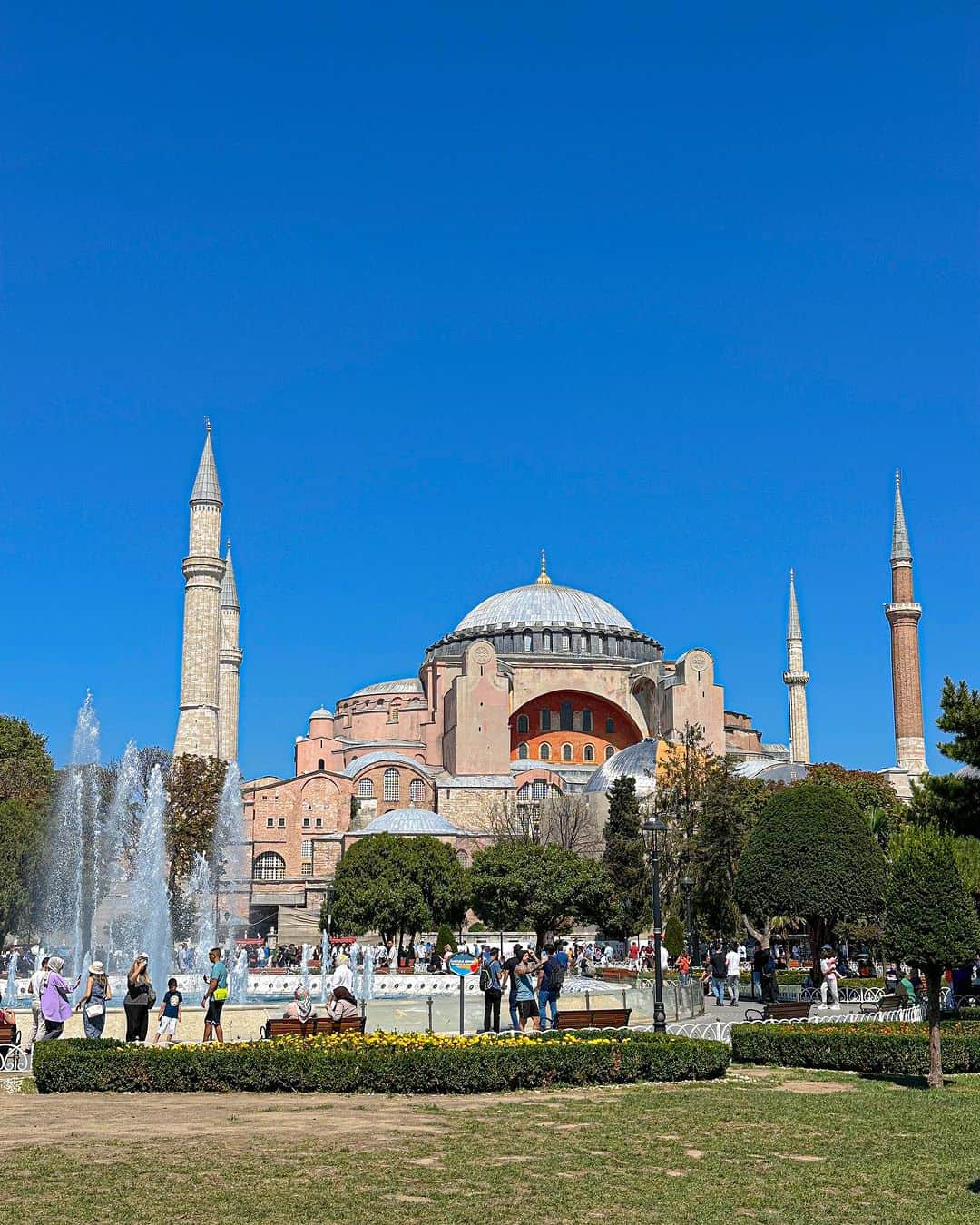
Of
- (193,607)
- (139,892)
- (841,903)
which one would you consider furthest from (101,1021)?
(193,607)

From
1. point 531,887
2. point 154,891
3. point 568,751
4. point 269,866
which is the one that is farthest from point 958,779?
point 568,751

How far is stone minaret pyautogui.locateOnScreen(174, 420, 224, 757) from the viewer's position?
3922 centimetres

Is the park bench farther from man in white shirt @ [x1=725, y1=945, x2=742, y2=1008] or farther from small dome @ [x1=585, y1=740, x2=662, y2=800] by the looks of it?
small dome @ [x1=585, y1=740, x2=662, y2=800]

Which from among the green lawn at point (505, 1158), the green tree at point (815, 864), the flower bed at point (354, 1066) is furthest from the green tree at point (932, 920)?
the green tree at point (815, 864)

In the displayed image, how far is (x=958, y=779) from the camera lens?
55.7ft

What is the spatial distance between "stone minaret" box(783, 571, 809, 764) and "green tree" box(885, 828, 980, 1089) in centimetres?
4457

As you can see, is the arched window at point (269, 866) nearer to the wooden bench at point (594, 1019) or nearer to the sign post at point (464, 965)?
the sign post at point (464, 965)

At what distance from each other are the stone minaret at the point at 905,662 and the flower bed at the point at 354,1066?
3299 centimetres

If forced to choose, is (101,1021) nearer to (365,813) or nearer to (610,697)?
(365,813)

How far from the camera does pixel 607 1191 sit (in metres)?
6.76

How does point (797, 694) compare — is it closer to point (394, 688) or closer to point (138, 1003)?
point (394, 688)

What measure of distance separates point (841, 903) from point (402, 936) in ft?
54.5

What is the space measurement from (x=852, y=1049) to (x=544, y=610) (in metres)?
47.4

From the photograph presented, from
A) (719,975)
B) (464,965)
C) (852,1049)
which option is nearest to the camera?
(852,1049)
